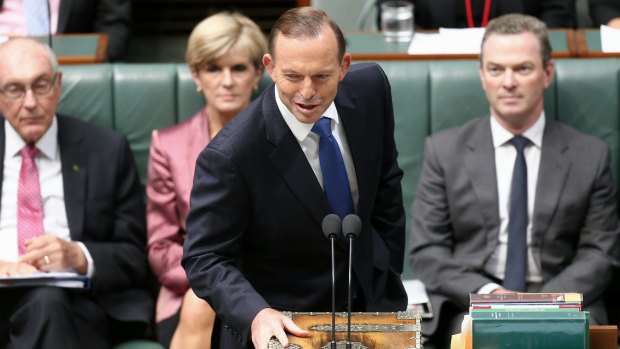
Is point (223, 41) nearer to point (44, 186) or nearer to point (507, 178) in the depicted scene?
point (44, 186)

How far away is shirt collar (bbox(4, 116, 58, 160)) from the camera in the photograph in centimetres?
376

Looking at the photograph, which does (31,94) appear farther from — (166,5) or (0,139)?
(166,5)

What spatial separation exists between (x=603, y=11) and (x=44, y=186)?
2.23 m

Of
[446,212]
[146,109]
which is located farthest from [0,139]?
[446,212]

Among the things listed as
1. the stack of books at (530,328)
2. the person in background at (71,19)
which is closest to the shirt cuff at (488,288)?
the stack of books at (530,328)

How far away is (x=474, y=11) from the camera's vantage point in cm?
470

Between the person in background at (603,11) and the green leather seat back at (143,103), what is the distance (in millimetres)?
1670

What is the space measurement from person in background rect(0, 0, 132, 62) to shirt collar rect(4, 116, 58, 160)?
64cm

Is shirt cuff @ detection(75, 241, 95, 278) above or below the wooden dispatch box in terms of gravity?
below

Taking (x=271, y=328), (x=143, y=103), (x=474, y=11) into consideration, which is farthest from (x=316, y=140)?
(x=474, y=11)

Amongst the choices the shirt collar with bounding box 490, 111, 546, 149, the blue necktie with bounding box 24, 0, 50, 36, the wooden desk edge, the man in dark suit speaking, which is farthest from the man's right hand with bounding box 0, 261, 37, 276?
the wooden desk edge

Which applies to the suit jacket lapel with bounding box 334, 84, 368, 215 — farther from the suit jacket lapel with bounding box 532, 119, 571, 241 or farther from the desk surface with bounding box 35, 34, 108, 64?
the desk surface with bounding box 35, 34, 108, 64

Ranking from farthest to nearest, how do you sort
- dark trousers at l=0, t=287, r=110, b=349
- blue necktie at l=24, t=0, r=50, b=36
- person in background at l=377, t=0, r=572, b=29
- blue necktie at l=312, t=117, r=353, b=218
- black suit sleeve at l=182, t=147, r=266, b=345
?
person in background at l=377, t=0, r=572, b=29 → blue necktie at l=24, t=0, r=50, b=36 → dark trousers at l=0, t=287, r=110, b=349 → blue necktie at l=312, t=117, r=353, b=218 → black suit sleeve at l=182, t=147, r=266, b=345

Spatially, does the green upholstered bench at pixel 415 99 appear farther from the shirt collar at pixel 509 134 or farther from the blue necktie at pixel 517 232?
the blue necktie at pixel 517 232
